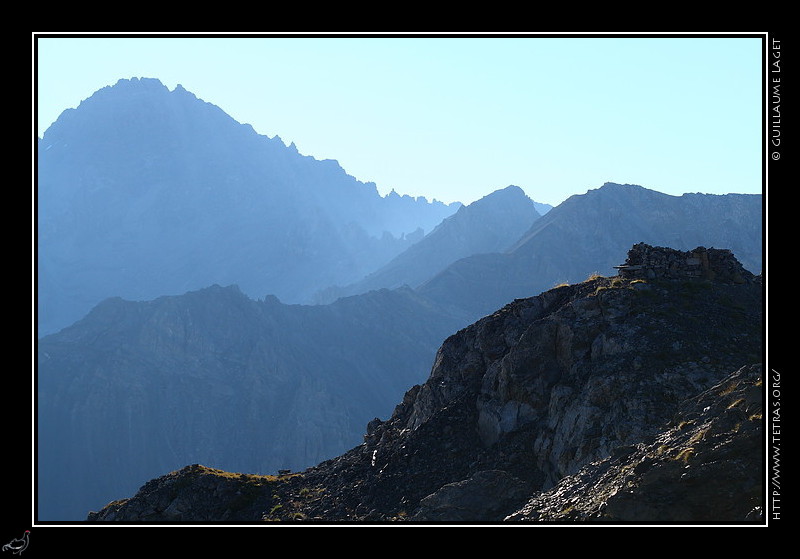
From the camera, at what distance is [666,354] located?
4069cm

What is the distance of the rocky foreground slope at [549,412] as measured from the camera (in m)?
30.7

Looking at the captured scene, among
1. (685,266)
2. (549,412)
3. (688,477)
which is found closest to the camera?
(688,477)

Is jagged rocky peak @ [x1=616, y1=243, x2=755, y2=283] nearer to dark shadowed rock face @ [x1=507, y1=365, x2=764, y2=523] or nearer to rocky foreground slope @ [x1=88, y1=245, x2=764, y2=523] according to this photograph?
rocky foreground slope @ [x1=88, y1=245, x2=764, y2=523]

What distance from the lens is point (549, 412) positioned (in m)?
A: 42.8

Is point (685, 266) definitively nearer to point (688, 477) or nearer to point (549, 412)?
point (549, 412)
